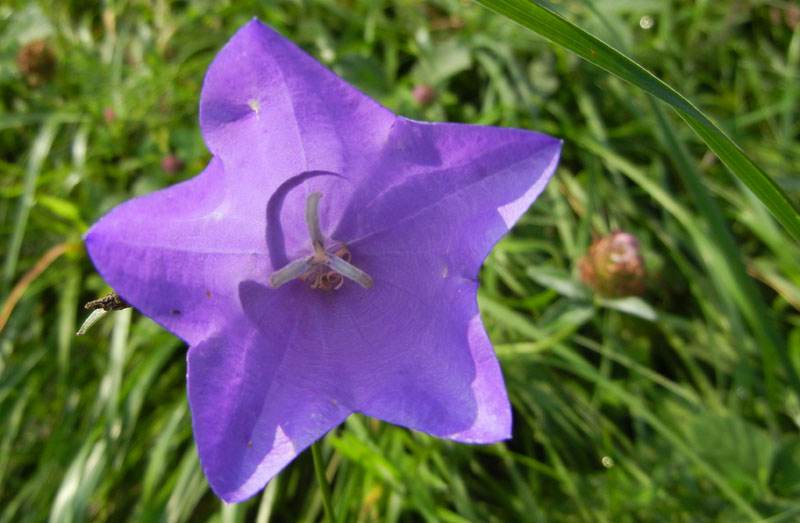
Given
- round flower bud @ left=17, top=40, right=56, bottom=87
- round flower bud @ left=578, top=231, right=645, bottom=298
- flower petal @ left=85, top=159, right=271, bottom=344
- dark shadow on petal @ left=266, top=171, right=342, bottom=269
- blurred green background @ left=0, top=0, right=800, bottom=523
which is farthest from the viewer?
round flower bud @ left=17, top=40, right=56, bottom=87

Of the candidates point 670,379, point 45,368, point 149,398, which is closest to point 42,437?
point 45,368

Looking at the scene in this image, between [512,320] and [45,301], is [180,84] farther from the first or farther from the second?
[512,320]

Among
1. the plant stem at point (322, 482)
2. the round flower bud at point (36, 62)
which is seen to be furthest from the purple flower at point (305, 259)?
the round flower bud at point (36, 62)

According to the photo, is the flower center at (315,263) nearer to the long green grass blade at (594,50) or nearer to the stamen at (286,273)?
the stamen at (286,273)

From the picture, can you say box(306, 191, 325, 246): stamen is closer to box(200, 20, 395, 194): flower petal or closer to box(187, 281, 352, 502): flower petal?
box(200, 20, 395, 194): flower petal

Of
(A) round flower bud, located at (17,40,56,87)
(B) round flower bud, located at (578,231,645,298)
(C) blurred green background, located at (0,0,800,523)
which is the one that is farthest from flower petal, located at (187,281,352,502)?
(A) round flower bud, located at (17,40,56,87)

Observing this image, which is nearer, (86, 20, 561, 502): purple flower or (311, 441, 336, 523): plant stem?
(86, 20, 561, 502): purple flower

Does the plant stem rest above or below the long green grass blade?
below
